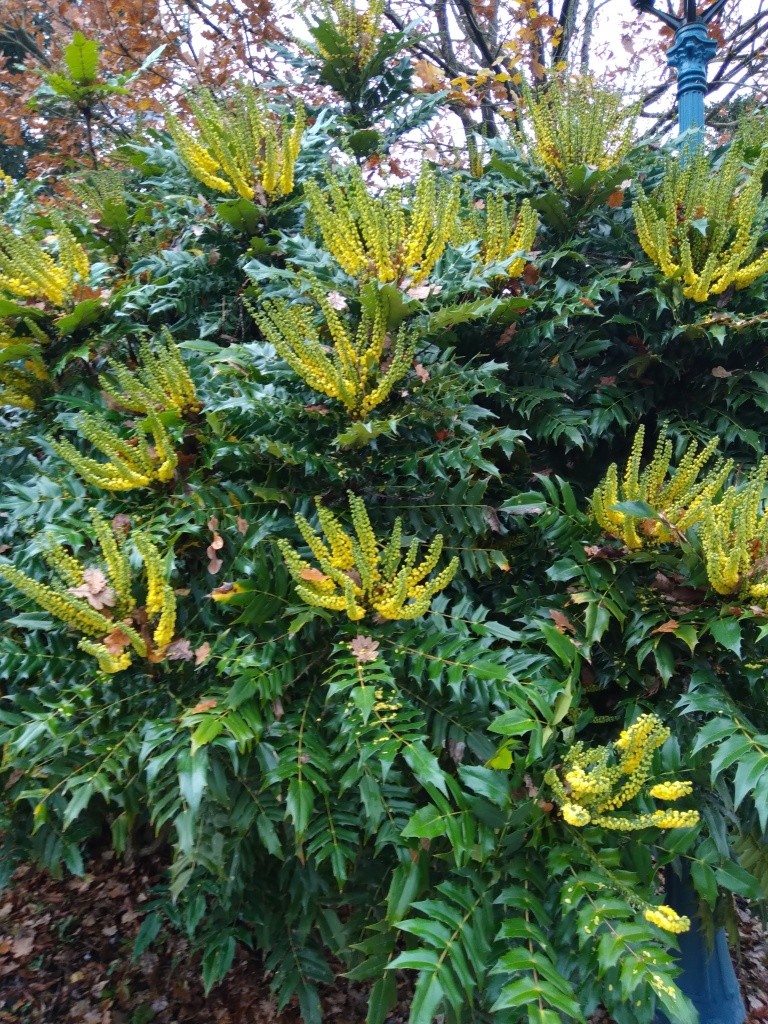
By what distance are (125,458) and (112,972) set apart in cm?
250

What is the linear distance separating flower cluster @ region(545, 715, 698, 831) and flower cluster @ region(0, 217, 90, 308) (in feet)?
7.87

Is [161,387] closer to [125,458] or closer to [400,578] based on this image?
[125,458]

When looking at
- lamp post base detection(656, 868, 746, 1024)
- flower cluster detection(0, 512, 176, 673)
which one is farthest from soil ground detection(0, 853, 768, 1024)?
flower cluster detection(0, 512, 176, 673)

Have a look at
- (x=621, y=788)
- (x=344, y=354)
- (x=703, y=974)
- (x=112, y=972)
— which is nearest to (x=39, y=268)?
(x=344, y=354)

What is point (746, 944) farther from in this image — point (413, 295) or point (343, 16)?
point (343, 16)

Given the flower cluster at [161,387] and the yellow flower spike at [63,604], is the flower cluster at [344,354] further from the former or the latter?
the yellow flower spike at [63,604]

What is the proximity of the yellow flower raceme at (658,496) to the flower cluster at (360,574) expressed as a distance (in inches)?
22.6

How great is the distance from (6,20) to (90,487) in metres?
7.34

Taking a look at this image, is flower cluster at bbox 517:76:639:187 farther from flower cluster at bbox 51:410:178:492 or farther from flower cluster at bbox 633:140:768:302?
flower cluster at bbox 51:410:178:492

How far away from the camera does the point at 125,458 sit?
2338 millimetres

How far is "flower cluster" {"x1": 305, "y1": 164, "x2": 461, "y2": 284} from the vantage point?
2.23 metres

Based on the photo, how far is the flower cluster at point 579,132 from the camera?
298cm

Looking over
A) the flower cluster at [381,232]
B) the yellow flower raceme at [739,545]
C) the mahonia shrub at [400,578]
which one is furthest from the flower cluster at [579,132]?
the yellow flower raceme at [739,545]

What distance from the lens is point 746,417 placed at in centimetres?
292
